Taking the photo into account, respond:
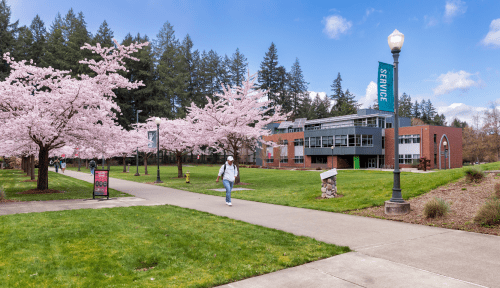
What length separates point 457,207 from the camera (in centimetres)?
905

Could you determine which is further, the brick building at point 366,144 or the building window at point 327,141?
the building window at point 327,141

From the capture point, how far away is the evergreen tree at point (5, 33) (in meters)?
61.5

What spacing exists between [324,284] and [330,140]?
53.3 m

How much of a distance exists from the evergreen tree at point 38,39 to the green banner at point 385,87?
237 feet

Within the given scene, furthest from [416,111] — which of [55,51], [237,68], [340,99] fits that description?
[55,51]

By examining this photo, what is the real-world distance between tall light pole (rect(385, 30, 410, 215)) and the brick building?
37.6 metres

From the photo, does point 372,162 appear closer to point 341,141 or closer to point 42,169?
point 341,141

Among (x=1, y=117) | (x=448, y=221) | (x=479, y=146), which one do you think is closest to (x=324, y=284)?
(x=448, y=221)

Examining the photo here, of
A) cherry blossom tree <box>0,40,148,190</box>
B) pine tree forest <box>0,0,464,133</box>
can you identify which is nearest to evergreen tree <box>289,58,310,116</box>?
pine tree forest <box>0,0,464,133</box>

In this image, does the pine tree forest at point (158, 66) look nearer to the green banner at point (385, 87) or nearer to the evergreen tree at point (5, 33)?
the evergreen tree at point (5, 33)

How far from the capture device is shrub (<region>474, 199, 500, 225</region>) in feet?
23.6

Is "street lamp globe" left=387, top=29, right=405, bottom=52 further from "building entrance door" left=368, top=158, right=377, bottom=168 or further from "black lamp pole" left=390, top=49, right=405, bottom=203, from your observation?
"building entrance door" left=368, top=158, right=377, bottom=168

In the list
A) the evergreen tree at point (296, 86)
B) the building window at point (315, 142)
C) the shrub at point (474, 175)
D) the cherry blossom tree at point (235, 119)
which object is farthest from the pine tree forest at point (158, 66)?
the shrub at point (474, 175)

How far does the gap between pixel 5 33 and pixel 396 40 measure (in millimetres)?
76288
